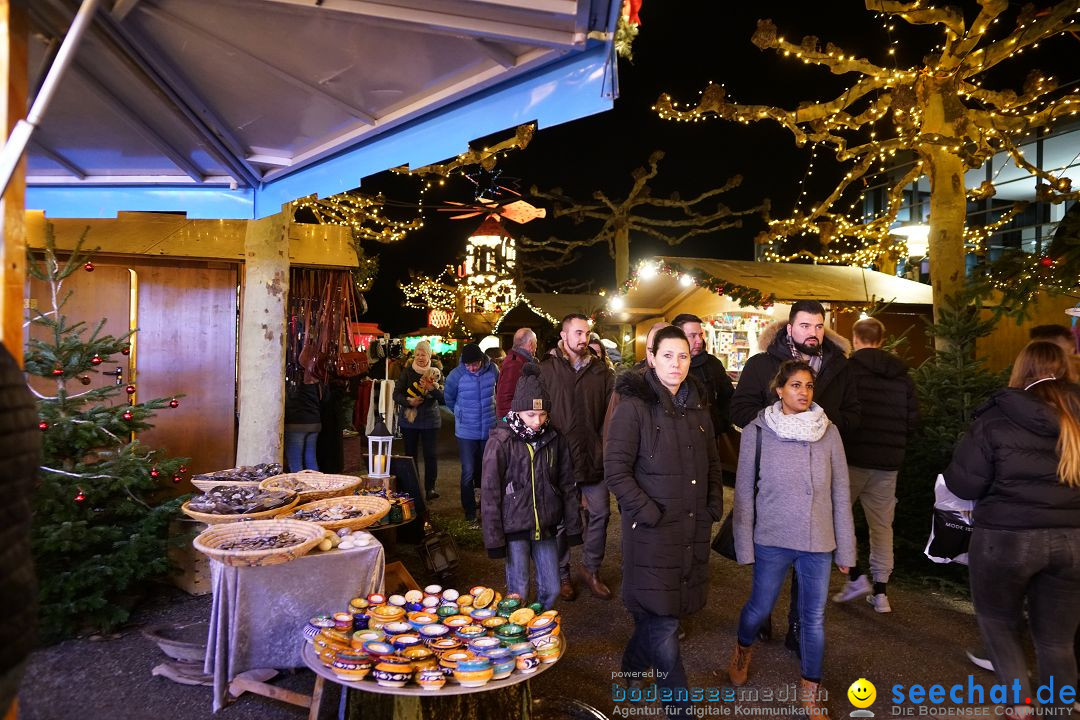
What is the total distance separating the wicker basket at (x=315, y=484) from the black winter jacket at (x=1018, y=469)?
3.88m

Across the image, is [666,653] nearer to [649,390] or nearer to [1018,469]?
[649,390]

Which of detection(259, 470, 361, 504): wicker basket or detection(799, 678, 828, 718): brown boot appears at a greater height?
detection(259, 470, 361, 504): wicker basket

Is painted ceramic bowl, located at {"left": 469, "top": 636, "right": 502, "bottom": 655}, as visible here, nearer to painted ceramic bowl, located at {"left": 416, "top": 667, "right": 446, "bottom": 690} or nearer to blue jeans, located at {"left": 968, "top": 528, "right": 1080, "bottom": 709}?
painted ceramic bowl, located at {"left": 416, "top": 667, "right": 446, "bottom": 690}

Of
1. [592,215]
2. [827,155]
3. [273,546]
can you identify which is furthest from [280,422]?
[827,155]

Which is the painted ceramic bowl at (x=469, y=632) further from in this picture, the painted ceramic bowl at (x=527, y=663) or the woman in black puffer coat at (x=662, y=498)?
the woman in black puffer coat at (x=662, y=498)

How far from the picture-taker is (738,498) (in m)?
4.00

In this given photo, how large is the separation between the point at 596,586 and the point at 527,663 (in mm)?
2926

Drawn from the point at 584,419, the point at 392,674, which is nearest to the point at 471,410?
the point at 584,419

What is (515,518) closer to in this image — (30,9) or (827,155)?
(30,9)

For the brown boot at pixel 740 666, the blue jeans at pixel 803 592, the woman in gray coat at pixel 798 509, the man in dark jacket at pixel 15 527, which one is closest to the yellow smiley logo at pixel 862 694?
the woman in gray coat at pixel 798 509

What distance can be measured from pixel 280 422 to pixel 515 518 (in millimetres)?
3143

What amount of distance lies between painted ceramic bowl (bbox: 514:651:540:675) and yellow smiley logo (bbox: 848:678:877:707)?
7.11ft

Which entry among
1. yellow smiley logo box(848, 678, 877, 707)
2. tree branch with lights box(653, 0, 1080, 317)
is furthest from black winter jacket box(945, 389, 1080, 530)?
tree branch with lights box(653, 0, 1080, 317)

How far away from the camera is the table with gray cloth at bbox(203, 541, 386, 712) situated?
11.9 ft
